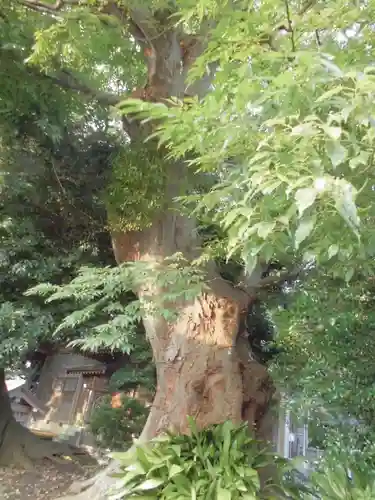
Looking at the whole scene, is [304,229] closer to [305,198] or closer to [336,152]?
[305,198]

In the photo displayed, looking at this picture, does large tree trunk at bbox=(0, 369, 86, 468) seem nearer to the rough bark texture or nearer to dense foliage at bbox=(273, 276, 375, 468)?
the rough bark texture

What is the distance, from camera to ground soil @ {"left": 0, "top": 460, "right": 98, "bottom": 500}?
5.18 meters

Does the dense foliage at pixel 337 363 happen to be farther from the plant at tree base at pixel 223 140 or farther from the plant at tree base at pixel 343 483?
the plant at tree base at pixel 223 140

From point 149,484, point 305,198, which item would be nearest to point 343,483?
point 149,484

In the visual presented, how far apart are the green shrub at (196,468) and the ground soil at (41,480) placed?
2025mm

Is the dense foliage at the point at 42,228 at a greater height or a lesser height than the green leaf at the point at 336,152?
greater

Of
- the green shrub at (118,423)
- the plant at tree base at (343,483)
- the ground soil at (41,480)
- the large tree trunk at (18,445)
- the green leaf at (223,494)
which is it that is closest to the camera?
the plant at tree base at (343,483)

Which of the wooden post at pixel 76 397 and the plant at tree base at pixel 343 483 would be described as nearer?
the plant at tree base at pixel 343 483

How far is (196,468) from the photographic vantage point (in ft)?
11.7

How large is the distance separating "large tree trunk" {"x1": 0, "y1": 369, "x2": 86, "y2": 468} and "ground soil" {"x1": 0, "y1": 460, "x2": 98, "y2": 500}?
0.47ft

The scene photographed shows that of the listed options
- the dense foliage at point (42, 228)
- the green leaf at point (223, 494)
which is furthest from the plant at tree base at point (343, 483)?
the dense foliage at point (42, 228)

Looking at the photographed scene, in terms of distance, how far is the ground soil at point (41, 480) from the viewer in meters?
5.18

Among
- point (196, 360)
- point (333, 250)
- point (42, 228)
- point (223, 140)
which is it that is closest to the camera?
point (333, 250)

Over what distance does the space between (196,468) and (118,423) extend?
3.93m
